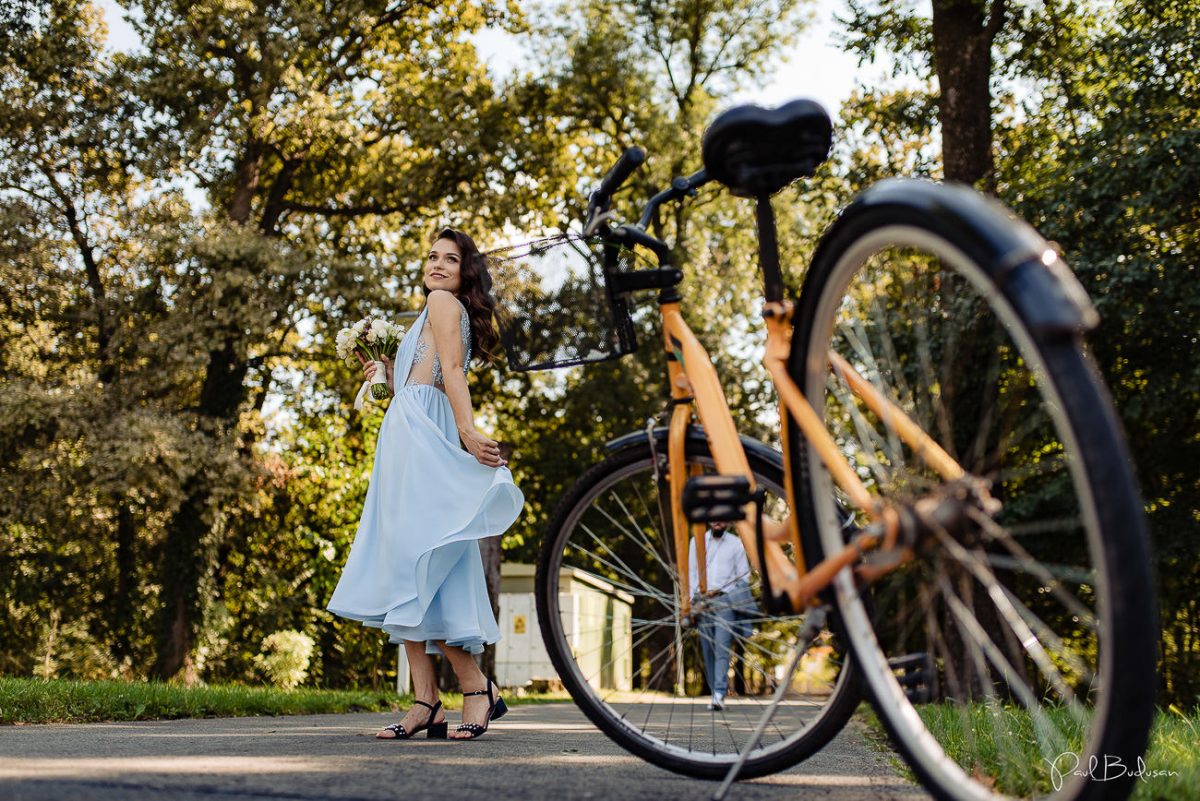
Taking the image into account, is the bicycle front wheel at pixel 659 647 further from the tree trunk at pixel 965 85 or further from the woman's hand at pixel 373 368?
the tree trunk at pixel 965 85

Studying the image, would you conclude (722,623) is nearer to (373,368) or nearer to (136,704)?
(373,368)

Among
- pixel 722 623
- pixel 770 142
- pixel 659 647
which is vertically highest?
pixel 770 142

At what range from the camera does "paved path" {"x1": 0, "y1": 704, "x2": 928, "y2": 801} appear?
2.38 metres

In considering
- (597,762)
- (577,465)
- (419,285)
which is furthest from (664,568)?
(577,465)

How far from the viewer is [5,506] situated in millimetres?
16391

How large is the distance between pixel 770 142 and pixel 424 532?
2378 mm

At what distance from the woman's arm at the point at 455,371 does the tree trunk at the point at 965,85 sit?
8.60 meters

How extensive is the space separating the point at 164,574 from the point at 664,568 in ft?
54.1

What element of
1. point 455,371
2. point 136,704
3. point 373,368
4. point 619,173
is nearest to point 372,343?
point 373,368

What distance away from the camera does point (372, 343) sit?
5.33 m

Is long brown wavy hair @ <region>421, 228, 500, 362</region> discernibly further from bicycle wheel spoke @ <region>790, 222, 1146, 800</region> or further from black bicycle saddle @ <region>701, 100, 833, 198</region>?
black bicycle saddle @ <region>701, 100, 833, 198</region>

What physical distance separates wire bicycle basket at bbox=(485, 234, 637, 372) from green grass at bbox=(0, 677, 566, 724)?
3308mm

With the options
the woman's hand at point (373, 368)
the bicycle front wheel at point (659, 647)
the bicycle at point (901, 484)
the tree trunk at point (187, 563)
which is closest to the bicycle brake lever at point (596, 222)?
the bicycle at point (901, 484)

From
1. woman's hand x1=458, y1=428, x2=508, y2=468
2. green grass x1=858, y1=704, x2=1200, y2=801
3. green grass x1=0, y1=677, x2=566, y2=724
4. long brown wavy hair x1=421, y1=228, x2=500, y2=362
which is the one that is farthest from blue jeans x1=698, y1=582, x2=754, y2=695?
green grass x1=0, y1=677, x2=566, y2=724
